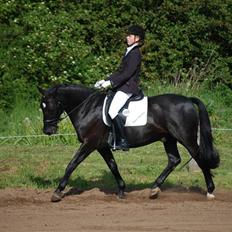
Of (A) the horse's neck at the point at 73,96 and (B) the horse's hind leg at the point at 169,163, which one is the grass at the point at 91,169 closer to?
(B) the horse's hind leg at the point at 169,163

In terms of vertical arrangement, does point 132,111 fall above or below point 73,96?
below

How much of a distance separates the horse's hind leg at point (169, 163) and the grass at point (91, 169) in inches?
40.1

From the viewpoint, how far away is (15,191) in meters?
12.7

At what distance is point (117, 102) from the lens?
11.9 metres

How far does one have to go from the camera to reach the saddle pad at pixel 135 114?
12.0 metres

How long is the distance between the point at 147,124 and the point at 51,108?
1634mm

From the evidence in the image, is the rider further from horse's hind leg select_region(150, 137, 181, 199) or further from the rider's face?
horse's hind leg select_region(150, 137, 181, 199)

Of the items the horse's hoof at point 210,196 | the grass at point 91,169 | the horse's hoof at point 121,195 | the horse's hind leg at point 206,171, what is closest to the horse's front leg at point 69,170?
the horse's hoof at point 121,195

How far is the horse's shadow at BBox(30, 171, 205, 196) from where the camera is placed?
42.4ft

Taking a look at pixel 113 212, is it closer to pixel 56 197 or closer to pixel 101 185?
pixel 56 197

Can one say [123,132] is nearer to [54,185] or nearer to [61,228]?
[54,185]

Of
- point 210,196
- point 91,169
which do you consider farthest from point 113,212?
point 91,169

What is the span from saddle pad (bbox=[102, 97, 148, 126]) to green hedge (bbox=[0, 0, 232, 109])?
30.8ft

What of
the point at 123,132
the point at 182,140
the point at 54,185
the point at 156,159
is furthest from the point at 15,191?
the point at 156,159
